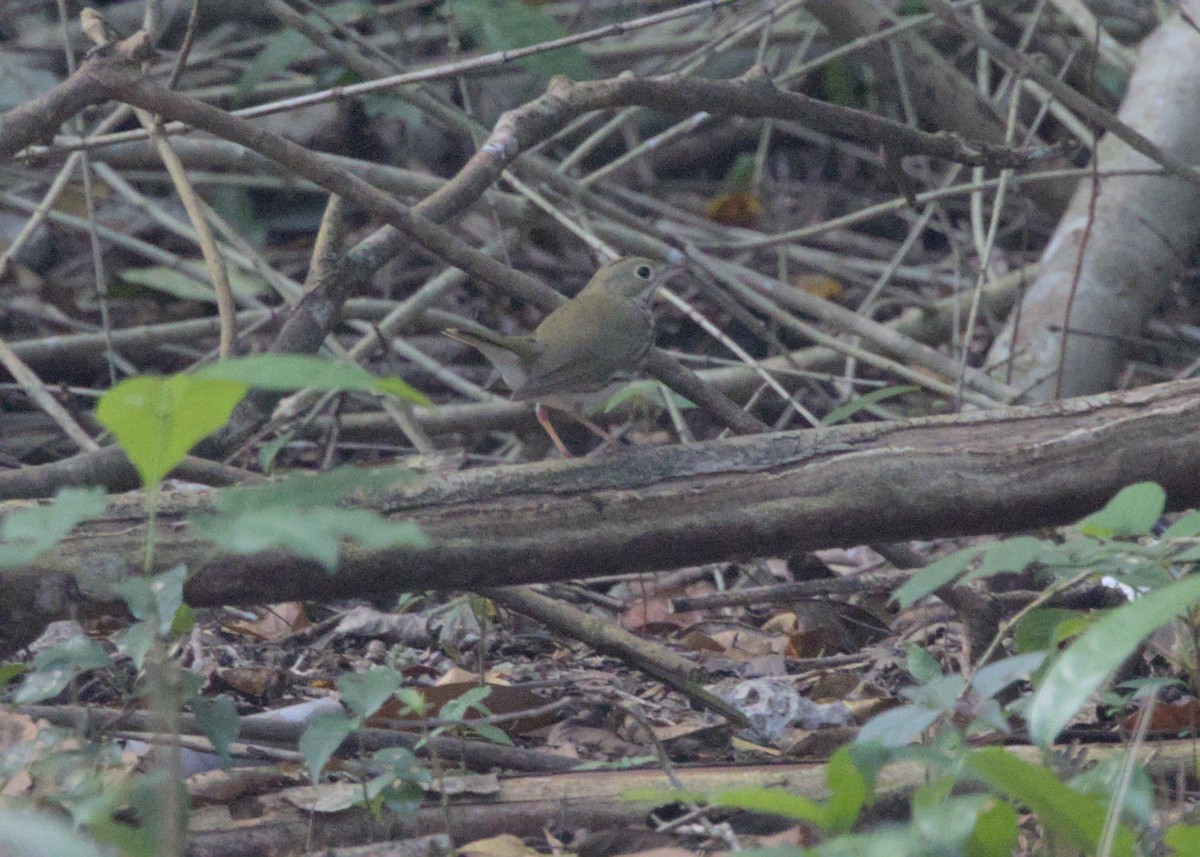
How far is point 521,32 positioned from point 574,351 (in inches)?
103

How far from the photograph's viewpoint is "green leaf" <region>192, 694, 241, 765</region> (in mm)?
2418

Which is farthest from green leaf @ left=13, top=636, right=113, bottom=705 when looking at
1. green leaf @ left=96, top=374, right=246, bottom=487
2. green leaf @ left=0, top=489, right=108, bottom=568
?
green leaf @ left=96, top=374, right=246, bottom=487

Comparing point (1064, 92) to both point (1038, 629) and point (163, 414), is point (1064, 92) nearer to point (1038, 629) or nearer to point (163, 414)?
point (1038, 629)

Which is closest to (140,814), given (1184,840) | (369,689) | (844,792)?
(369,689)

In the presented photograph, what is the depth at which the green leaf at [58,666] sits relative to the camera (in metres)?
2.22

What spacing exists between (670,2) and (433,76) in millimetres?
5396

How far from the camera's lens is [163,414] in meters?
1.77

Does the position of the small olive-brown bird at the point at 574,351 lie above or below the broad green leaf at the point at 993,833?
above

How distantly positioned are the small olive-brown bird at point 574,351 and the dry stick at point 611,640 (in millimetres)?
481

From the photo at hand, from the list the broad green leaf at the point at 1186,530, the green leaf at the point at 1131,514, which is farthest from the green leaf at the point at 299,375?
the broad green leaf at the point at 1186,530

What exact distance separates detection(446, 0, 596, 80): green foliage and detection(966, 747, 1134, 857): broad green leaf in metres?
4.34

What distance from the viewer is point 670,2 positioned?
8.38 meters

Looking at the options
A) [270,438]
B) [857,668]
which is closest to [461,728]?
[857,668]

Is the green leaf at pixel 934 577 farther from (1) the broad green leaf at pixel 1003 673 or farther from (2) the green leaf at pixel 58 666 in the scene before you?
(2) the green leaf at pixel 58 666
